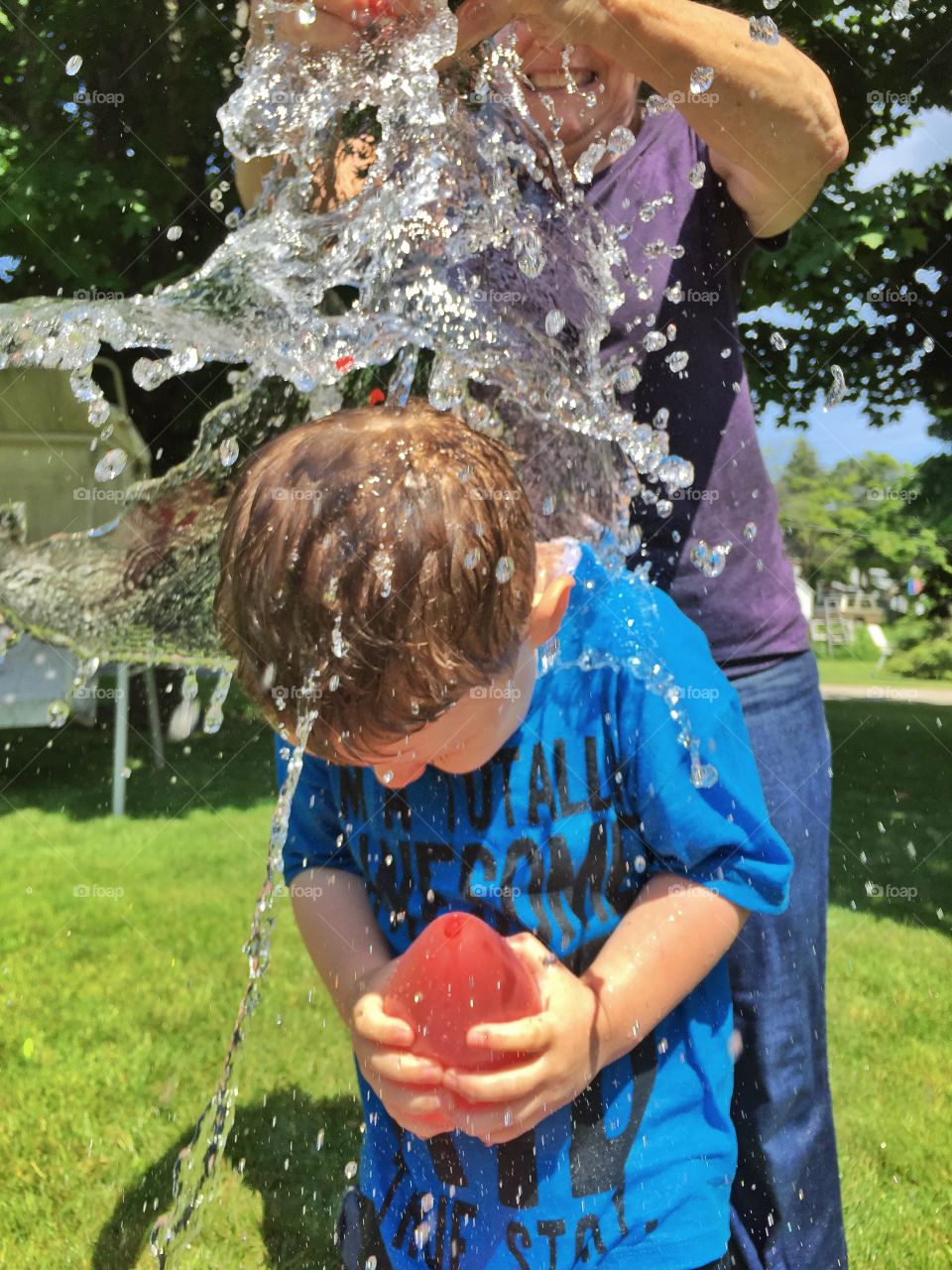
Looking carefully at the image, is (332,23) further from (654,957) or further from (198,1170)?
(198,1170)

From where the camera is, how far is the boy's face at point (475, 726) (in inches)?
50.3

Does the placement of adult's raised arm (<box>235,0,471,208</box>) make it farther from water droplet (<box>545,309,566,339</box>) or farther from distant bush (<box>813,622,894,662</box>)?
distant bush (<box>813,622,894,662</box>)

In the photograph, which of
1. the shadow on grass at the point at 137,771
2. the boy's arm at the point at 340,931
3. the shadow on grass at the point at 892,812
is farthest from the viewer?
the shadow on grass at the point at 137,771

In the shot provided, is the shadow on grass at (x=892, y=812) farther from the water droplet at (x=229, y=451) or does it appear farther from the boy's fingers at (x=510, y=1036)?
the boy's fingers at (x=510, y=1036)

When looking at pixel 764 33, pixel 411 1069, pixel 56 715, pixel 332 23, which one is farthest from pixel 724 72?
pixel 56 715

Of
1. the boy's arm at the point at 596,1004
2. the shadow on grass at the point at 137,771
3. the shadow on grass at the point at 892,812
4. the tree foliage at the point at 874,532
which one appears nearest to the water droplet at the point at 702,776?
the boy's arm at the point at 596,1004

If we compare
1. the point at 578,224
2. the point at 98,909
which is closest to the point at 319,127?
the point at 578,224

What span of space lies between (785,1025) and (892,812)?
5253 millimetres

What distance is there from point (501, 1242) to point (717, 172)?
4.34ft

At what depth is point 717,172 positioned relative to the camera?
162 cm

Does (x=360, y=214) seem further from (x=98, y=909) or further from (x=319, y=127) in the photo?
(x=98, y=909)

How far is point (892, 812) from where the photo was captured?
652cm

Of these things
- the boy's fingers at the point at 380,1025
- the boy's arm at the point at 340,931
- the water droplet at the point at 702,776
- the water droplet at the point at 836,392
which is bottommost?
the boy's arm at the point at 340,931

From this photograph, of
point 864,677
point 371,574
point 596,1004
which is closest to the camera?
point 371,574
